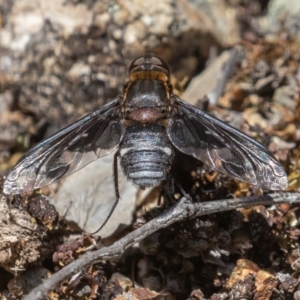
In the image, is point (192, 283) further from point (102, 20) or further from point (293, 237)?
point (102, 20)

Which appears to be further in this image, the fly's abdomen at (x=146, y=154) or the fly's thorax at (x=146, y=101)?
the fly's thorax at (x=146, y=101)

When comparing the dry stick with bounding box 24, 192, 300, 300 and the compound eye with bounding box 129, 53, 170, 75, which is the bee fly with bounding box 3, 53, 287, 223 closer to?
the compound eye with bounding box 129, 53, 170, 75

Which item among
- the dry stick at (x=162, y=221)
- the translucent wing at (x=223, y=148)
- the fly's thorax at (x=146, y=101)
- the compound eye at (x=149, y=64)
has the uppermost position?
the compound eye at (x=149, y=64)

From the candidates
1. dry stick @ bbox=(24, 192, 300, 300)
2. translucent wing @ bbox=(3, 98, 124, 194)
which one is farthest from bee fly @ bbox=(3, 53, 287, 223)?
dry stick @ bbox=(24, 192, 300, 300)

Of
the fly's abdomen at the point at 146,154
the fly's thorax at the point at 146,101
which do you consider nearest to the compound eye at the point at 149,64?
the fly's thorax at the point at 146,101

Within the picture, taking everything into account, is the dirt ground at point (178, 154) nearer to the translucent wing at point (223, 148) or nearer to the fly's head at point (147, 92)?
the translucent wing at point (223, 148)

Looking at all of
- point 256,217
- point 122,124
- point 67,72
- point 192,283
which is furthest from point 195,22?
point 192,283
